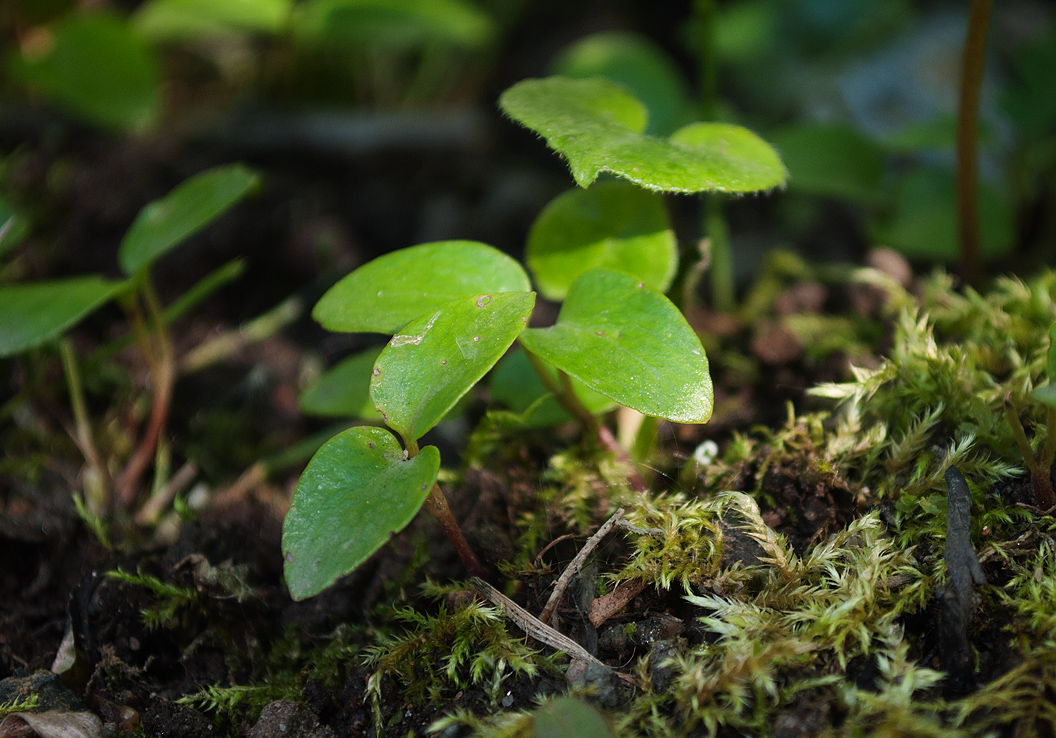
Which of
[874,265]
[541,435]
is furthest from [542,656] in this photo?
[874,265]

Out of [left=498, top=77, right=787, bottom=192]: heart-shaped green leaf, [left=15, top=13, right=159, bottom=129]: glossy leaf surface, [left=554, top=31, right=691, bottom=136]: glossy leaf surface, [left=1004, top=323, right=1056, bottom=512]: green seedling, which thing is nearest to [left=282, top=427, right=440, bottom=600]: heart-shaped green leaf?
[left=498, top=77, right=787, bottom=192]: heart-shaped green leaf

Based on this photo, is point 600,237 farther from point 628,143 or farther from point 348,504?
point 348,504

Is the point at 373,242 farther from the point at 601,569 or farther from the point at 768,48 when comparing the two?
the point at 768,48

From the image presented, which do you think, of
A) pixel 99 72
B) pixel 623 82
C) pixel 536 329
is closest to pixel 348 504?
pixel 536 329

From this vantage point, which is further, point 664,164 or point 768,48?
point 768,48

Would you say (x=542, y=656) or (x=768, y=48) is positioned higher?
(x=768, y=48)

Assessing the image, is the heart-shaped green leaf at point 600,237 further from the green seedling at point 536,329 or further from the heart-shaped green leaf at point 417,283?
the heart-shaped green leaf at point 417,283

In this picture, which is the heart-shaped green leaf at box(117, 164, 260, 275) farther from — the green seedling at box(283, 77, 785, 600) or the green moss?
the green moss
